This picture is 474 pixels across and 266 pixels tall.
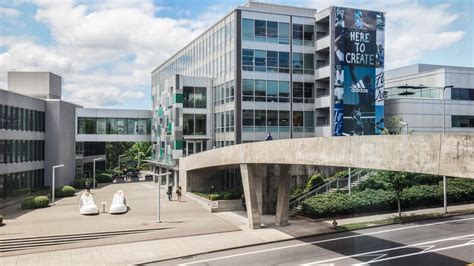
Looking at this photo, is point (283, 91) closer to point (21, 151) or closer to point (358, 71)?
point (358, 71)

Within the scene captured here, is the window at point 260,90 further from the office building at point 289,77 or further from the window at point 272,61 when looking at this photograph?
the window at point 272,61

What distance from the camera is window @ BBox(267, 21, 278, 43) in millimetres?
45656

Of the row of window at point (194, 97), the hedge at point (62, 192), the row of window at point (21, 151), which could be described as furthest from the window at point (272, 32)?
the row of window at point (21, 151)

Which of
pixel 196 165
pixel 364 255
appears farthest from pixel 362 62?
pixel 364 255

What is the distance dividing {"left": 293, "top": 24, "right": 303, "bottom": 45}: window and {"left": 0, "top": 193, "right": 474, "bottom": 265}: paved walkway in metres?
23.1

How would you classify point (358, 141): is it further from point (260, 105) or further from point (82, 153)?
point (82, 153)

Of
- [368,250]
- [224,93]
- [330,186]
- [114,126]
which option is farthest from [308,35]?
[114,126]

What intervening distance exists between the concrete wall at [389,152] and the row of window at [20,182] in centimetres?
2757

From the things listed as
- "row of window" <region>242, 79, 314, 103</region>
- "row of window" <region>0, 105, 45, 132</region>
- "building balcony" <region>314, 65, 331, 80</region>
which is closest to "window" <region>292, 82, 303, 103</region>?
"row of window" <region>242, 79, 314, 103</region>

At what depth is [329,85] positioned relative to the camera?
151 feet

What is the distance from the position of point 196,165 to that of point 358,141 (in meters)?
26.2

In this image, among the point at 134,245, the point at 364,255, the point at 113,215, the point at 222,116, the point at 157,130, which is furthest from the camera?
the point at 157,130

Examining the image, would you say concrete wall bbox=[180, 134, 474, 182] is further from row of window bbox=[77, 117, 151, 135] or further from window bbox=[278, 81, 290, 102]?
row of window bbox=[77, 117, 151, 135]

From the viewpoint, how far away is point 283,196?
2936 centimetres
